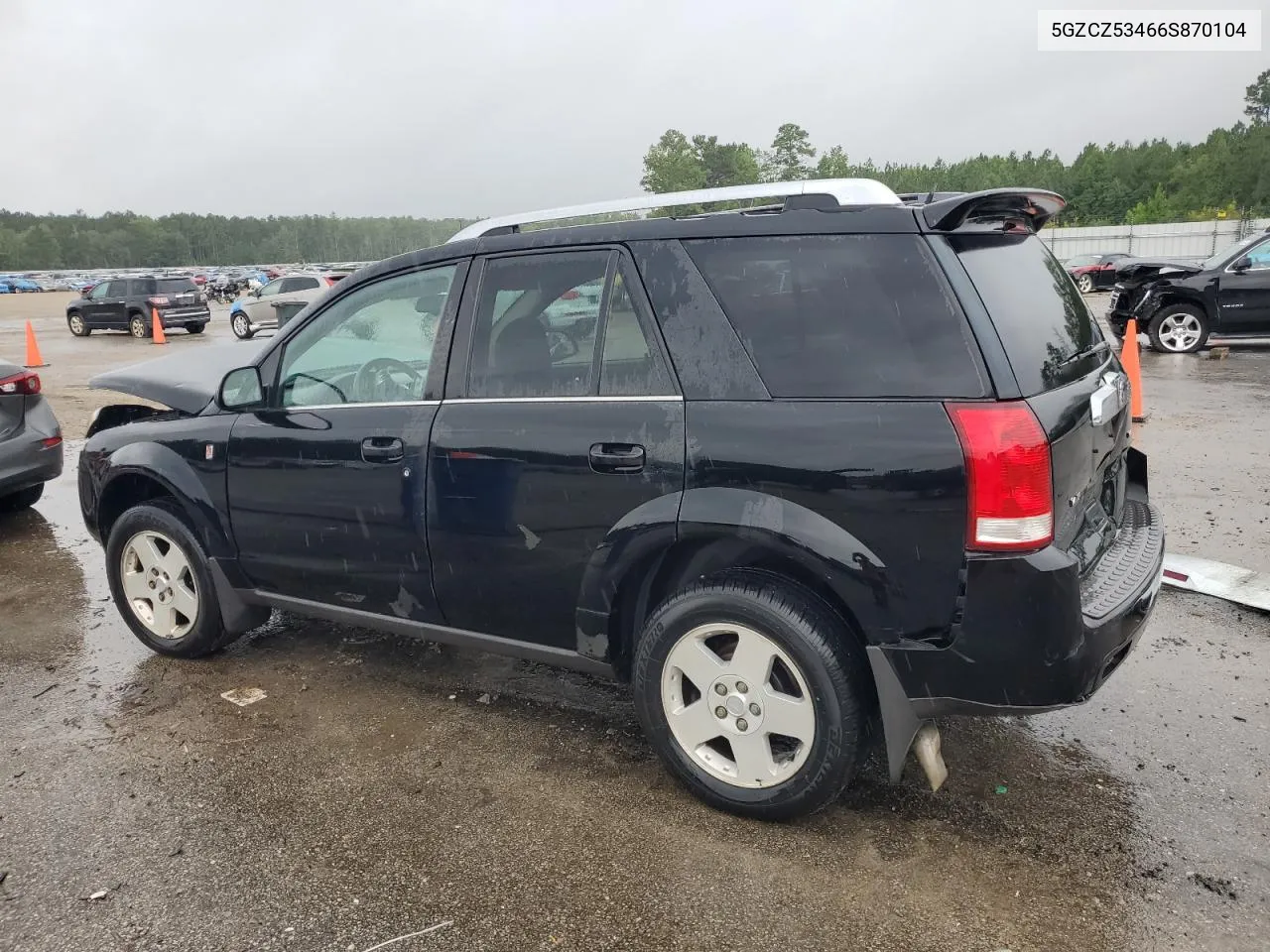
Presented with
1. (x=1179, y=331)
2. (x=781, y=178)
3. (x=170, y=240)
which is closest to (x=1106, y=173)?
(x=781, y=178)

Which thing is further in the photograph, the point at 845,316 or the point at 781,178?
the point at 781,178

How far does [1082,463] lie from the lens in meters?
2.60

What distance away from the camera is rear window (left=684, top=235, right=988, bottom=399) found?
97.0 inches

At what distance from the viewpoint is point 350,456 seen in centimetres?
341

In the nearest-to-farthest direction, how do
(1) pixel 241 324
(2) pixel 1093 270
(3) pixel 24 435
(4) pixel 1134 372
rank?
1. (3) pixel 24 435
2. (4) pixel 1134 372
3. (1) pixel 241 324
4. (2) pixel 1093 270

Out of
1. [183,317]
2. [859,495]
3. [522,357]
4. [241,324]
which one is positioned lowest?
[859,495]

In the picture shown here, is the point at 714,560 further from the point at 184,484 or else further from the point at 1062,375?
the point at 184,484

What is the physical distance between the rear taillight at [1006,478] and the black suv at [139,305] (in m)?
25.1

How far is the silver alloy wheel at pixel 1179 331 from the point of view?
526 inches

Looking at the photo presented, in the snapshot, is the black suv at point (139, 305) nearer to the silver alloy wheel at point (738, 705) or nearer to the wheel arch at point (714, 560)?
Answer: the wheel arch at point (714, 560)

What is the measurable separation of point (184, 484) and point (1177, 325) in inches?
553

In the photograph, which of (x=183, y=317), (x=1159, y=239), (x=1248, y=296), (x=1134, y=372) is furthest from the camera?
(x=1159, y=239)

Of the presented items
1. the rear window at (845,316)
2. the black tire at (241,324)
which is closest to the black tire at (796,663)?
the rear window at (845,316)

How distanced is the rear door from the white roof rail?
0.31 m
